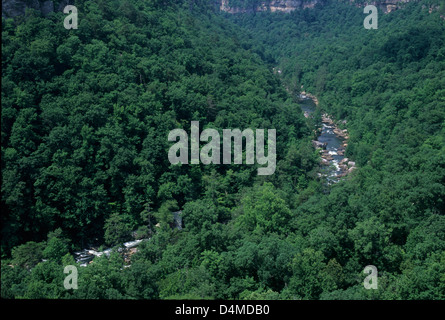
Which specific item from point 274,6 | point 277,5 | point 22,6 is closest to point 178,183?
point 22,6

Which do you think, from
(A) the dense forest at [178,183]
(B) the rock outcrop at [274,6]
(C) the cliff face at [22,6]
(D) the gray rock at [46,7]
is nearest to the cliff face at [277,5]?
(B) the rock outcrop at [274,6]

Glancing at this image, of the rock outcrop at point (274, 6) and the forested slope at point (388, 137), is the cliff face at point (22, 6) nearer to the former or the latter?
the forested slope at point (388, 137)

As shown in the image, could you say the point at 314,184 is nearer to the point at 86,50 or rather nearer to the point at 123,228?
the point at 123,228

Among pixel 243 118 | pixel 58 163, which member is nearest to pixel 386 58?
pixel 243 118

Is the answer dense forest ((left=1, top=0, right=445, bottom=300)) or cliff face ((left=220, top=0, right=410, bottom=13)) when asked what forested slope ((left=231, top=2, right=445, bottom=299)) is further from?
cliff face ((left=220, top=0, right=410, bottom=13))

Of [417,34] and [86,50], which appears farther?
[417,34]

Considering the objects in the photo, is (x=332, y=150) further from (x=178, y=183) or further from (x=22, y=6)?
(x=22, y=6)
